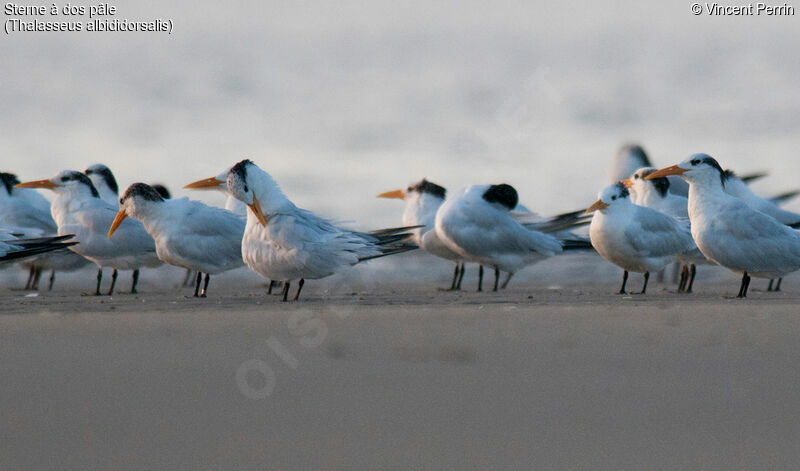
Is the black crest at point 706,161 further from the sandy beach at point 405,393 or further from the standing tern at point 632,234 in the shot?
the sandy beach at point 405,393

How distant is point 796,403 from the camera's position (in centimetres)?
282

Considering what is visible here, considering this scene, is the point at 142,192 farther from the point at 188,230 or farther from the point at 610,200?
the point at 610,200

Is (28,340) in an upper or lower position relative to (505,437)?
lower

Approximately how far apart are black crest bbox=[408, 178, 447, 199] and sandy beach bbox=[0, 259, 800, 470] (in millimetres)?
5537

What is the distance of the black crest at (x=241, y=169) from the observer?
21.4ft

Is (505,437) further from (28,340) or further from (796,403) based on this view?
(28,340)

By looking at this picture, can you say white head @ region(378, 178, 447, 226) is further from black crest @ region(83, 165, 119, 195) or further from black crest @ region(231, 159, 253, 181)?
black crest @ region(231, 159, 253, 181)

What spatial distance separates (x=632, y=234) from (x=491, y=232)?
4.65 feet

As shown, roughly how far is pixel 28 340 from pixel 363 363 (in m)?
1.42

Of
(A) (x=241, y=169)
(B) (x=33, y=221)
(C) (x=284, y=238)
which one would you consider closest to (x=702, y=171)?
(C) (x=284, y=238)

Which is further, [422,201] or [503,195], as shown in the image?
[422,201]

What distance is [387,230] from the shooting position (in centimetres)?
699

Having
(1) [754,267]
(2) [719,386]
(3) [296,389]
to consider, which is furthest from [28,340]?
(1) [754,267]

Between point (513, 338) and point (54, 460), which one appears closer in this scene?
point (54, 460)
